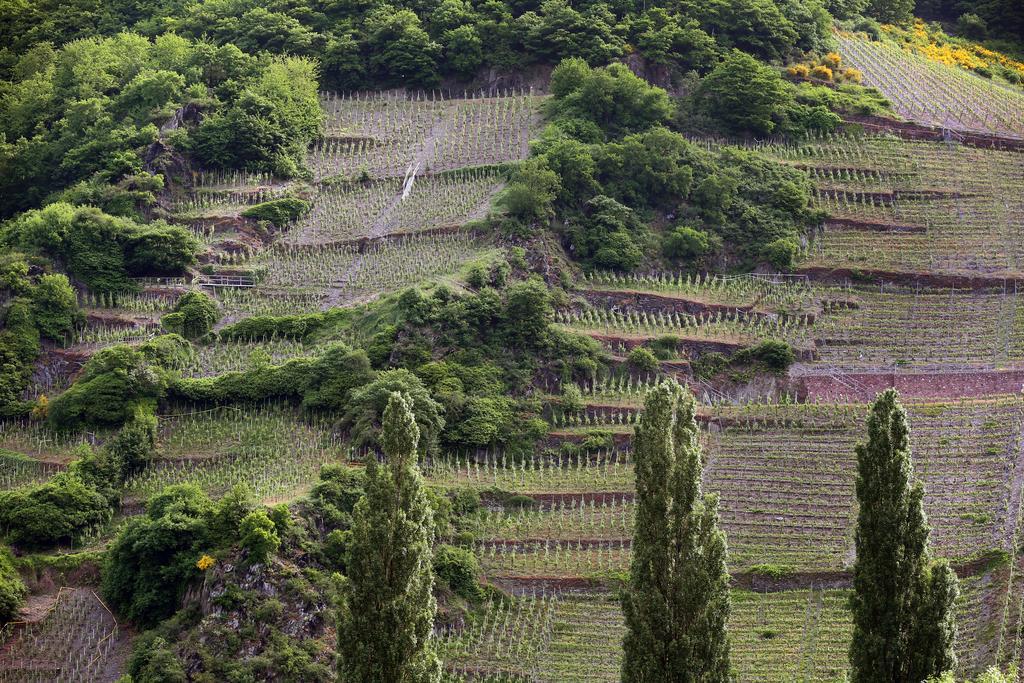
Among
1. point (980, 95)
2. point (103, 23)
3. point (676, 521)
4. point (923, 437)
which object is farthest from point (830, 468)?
point (103, 23)

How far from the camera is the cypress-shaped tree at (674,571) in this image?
35281 millimetres

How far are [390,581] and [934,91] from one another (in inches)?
1894

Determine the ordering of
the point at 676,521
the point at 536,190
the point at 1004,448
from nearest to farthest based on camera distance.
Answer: the point at 676,521 < the point at 1004,448 < the point at 536,190

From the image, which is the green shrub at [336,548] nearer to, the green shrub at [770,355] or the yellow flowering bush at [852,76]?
the green shrub at [770,355]

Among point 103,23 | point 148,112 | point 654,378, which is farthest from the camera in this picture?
point 103,23

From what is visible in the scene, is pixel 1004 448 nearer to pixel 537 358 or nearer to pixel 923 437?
pixel 923 437

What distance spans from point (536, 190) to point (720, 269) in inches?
282

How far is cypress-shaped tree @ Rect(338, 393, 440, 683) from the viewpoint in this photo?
35344mm

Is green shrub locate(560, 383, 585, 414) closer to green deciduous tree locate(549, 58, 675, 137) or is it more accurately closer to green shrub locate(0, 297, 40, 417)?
green deciduous tree locate(549, 58, 675, 137)

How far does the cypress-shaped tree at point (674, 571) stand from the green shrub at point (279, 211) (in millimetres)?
33061

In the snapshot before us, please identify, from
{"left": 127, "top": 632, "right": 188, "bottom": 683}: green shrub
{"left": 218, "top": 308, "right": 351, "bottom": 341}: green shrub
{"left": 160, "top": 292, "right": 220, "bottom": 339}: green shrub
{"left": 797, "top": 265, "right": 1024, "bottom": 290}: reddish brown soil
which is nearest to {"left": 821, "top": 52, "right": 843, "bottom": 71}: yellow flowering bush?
{"left": 797, "top": 265, "right": 1024, "bottom": 290}: reddish brown soil

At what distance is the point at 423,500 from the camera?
36.4 m

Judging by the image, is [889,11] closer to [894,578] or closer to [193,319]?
[193,319]

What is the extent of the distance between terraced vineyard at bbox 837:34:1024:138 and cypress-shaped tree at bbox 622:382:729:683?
130ft
